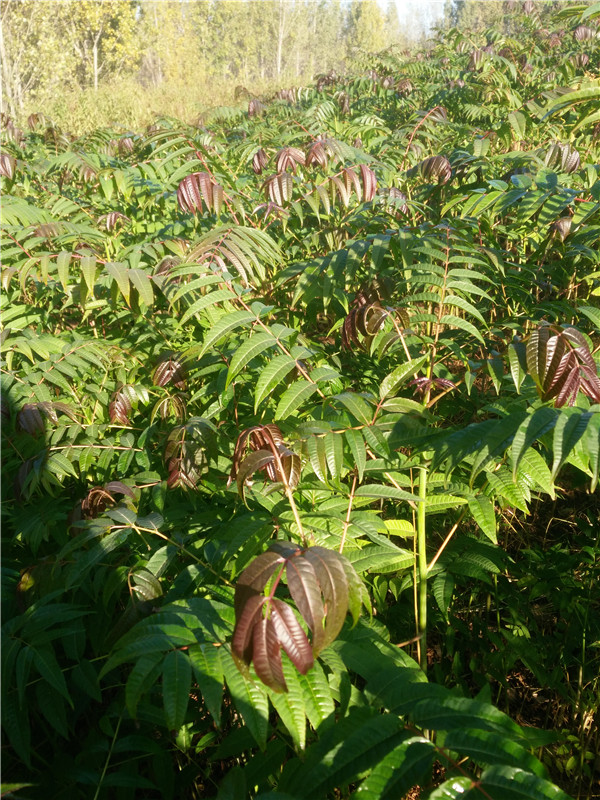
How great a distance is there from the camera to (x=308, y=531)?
1.42 m

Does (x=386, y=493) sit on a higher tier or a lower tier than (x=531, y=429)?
lower

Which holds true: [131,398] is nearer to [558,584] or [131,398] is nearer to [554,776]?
[558,584]

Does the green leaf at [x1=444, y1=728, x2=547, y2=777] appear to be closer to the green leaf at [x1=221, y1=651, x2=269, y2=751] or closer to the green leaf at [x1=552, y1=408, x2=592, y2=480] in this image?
the green leaf at [x1=221, y1=651, x2=269, y2=751]

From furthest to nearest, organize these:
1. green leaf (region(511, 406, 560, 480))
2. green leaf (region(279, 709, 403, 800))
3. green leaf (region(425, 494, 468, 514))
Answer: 1. green leaf (region(425, 494, 468, 514))
2. green leaf (region(511, 406, 560, 480))
3. green leaf (region(279, 709, 403, 800))

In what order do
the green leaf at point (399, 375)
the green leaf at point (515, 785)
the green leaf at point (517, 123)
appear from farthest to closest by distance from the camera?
1. the green leaf at point (517, 123)
2. the green leaf at point (399, 375)
3. the green leaf at point (515, 785)

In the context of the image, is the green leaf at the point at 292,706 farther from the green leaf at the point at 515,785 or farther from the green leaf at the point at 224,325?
the green leaf at the point at 224,325

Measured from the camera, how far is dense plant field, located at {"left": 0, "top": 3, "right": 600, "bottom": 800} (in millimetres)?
1003

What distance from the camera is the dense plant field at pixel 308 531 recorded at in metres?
1.00

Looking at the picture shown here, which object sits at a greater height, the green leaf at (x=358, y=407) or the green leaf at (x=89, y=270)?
the green leaf at (x=89, y=270)

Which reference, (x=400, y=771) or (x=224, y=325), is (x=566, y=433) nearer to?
(x=400, y=771)

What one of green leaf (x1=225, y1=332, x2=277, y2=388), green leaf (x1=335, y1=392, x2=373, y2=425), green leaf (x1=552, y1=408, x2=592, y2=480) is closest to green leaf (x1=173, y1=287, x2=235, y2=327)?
green leaf (x1=225, y1=332, x2=277, y2=388)

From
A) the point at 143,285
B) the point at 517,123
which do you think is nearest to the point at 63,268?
the point at 143,285

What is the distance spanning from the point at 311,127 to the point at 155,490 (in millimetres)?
3914

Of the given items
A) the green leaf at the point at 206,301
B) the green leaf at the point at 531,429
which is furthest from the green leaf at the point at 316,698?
the green leaf at the point at 206,301
